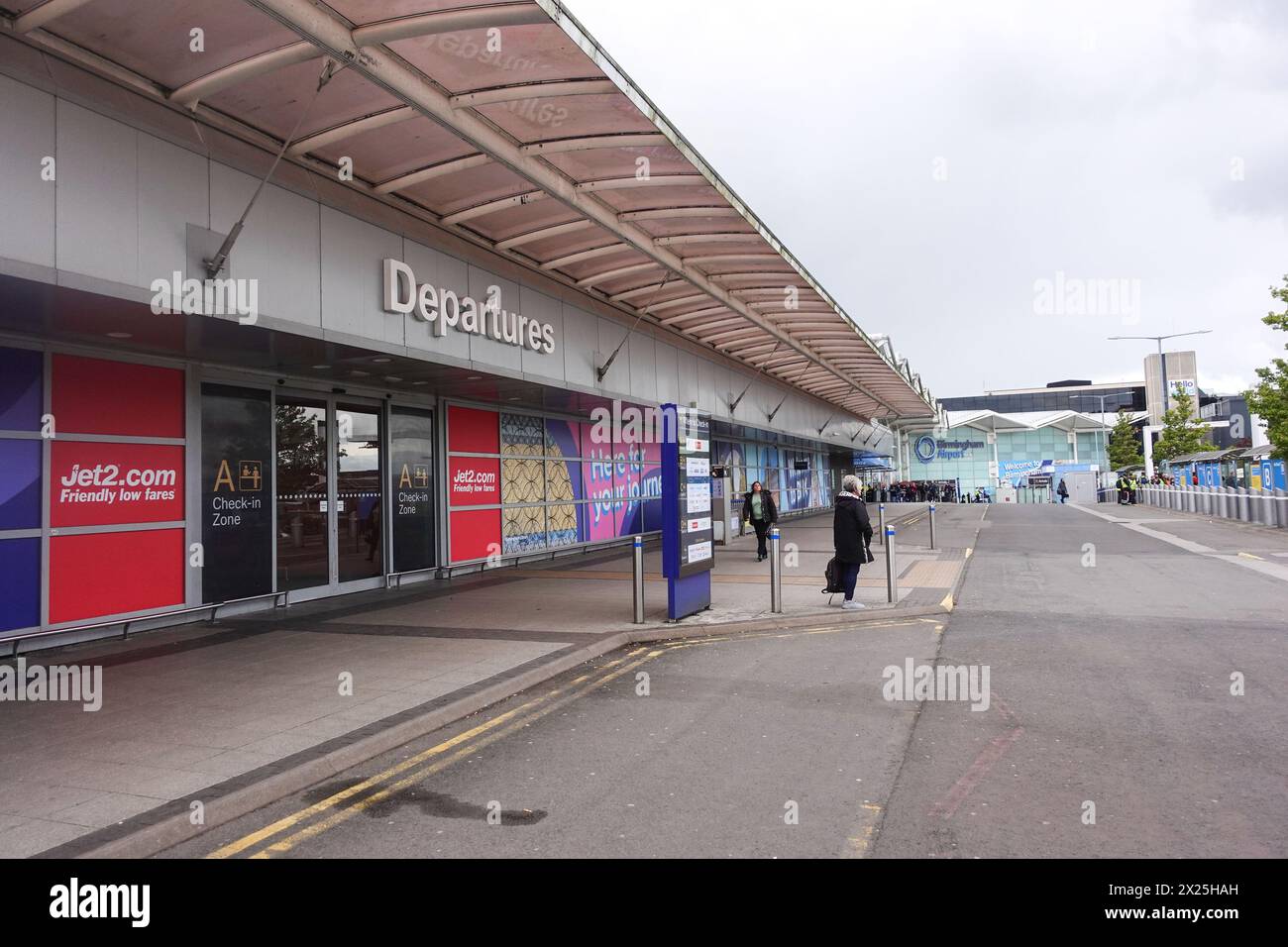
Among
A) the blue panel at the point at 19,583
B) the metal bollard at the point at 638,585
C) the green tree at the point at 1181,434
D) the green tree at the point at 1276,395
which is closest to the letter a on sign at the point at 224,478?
the blue panel at the point at 19,583

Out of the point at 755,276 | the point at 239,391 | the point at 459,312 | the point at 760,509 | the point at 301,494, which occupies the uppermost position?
the point at 755,276

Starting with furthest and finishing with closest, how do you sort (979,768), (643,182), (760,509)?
(760,509), (643,182), (979,768)

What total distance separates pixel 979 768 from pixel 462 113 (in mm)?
6966

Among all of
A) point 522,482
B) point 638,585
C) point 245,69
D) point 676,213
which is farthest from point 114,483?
point 522,482

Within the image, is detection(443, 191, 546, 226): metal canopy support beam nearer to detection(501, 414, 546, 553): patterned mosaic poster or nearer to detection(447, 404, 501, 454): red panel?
detection(447, 404, 501, 454): red panel

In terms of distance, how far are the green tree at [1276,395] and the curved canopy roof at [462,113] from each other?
1880 centimetres

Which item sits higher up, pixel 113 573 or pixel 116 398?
pixel 116 398

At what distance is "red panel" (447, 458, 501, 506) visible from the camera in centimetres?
1488

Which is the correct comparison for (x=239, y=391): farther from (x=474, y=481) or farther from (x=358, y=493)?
(x=474, y=481)

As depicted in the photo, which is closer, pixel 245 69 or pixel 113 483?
pixel 245 69

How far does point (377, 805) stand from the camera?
457 cm

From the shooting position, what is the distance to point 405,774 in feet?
16.8

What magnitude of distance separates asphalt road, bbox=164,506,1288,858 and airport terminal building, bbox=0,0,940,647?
476cm
